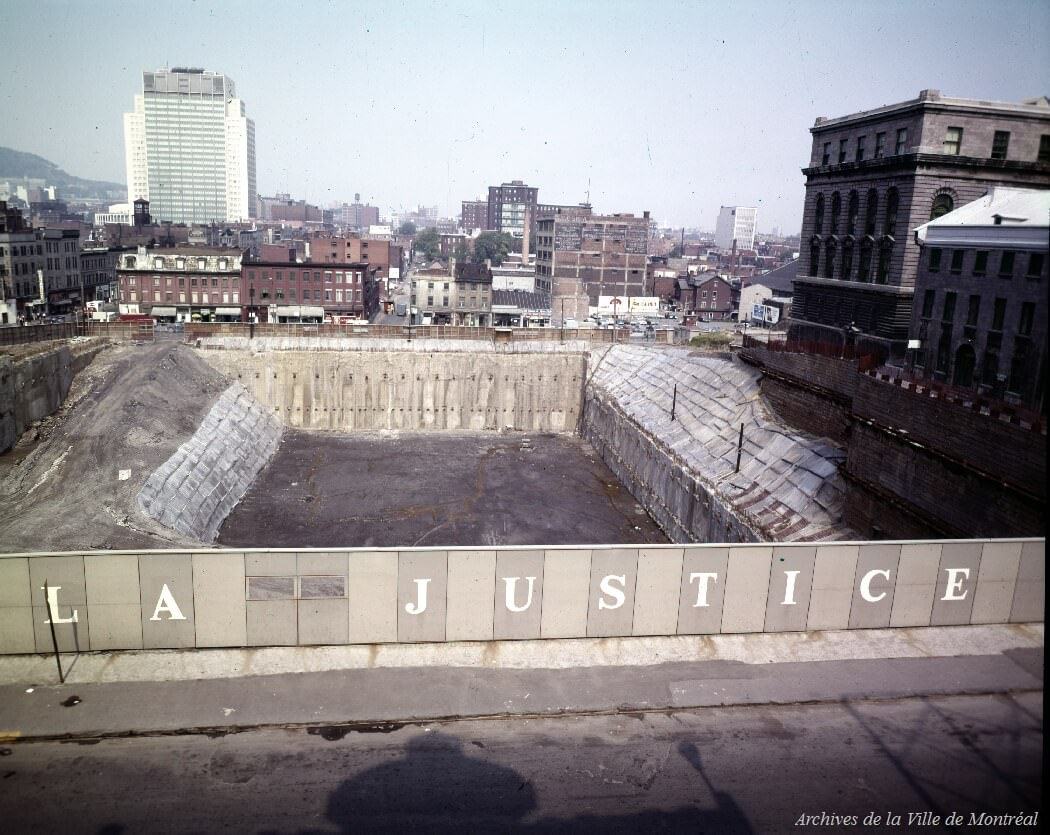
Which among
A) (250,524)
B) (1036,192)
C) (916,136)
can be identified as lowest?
(250,524)

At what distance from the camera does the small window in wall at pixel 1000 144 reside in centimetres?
3278

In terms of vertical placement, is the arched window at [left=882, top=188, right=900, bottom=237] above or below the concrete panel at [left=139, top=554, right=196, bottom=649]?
above

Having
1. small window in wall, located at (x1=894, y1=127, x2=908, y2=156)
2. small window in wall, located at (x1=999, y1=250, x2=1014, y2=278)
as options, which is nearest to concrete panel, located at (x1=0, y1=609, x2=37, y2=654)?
small window in wall, located at (x1=999, y1=250, x2=1014, y2=278)

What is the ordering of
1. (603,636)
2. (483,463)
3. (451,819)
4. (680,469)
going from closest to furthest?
(451,819)
(603,636)
(680,469)
(483,463)

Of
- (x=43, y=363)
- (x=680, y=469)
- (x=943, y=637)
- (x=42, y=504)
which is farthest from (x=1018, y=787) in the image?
(x=43, y=363)

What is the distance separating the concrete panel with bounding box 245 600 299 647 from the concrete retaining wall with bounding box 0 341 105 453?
2622 cm

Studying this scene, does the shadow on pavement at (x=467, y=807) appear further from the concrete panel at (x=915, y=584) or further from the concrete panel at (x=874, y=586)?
the concrete panel at (x=915, y=584)

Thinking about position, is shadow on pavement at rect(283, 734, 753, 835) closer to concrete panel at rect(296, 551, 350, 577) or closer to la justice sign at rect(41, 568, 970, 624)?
la justice sign at rect(41, 568, 970, 624)

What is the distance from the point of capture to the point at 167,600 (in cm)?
1535

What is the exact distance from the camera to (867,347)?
36.5 metres

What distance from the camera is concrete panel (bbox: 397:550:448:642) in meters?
15.8

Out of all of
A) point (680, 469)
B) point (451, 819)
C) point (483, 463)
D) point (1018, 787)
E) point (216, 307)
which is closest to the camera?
point (1018, 787)

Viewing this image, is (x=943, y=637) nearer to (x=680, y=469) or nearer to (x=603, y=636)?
(x=603, y=636)

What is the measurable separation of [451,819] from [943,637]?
39.1 ft
